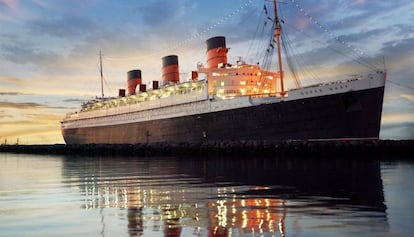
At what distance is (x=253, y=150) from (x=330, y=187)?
19981 mm

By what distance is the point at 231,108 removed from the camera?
38812 millimetres

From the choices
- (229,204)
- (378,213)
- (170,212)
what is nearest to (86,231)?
(170,212)

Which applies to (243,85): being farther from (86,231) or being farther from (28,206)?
(86,231)

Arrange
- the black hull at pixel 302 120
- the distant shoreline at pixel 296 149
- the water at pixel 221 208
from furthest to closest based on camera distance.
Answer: the black hull at pixel 302 120 < the distant shoreline at pixel 296 149 < the water at pixel 221 208

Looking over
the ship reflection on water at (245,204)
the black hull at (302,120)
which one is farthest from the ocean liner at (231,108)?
the ship reflection on water at (245,204)

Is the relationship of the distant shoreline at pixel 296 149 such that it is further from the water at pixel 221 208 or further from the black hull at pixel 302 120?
the water at pixel 221 208

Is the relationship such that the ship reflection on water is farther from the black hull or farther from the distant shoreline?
the black hull

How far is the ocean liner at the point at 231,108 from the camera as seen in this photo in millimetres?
32625

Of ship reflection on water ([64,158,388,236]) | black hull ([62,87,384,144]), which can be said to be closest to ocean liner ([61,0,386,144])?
black hull ([62,87,384,144])

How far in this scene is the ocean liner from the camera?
32.6 metres

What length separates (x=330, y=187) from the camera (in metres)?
13.8

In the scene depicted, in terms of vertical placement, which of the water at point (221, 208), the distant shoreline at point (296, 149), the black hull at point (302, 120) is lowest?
the water at point (221, 208)

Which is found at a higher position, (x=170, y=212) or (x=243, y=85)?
(x=243, y=85)

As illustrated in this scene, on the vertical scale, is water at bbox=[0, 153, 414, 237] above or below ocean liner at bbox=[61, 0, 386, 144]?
below
